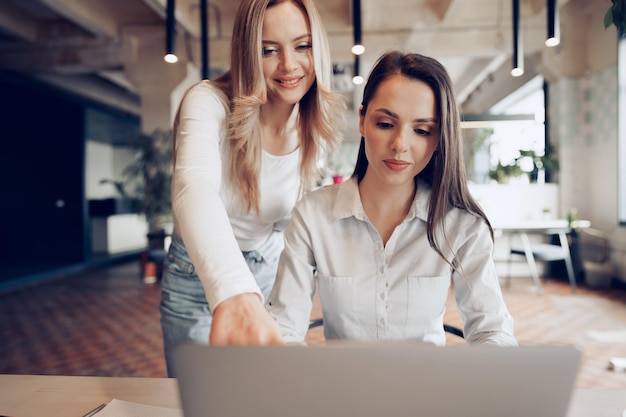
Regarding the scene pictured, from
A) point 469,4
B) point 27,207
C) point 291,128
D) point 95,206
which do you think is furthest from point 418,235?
point 95,206

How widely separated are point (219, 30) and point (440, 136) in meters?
5.53

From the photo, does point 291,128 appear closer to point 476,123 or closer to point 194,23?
point 476,123

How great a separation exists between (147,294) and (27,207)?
3887 millimetres

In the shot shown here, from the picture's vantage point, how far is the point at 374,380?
0.43 metres

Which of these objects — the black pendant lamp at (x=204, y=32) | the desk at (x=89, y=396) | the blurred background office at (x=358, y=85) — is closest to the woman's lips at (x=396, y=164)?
the desk at (x=89, y=396)

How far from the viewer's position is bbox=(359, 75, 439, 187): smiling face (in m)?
1.10

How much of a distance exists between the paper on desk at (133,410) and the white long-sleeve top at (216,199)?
263 millimetres

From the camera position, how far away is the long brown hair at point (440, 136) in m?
1.09

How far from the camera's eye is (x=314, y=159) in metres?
1.33

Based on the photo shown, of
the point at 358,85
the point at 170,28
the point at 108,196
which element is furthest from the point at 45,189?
the point at 170,28

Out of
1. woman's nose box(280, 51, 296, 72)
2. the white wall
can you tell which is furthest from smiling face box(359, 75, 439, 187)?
the white wall

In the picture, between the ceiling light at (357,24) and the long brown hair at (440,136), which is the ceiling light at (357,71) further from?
the long brown hair at (440,136)

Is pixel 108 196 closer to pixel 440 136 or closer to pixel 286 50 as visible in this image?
pixel 286 50

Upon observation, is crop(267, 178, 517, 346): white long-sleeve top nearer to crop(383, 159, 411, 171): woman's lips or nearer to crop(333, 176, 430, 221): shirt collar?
crop(333, 176, 430, 221): shirt collar
